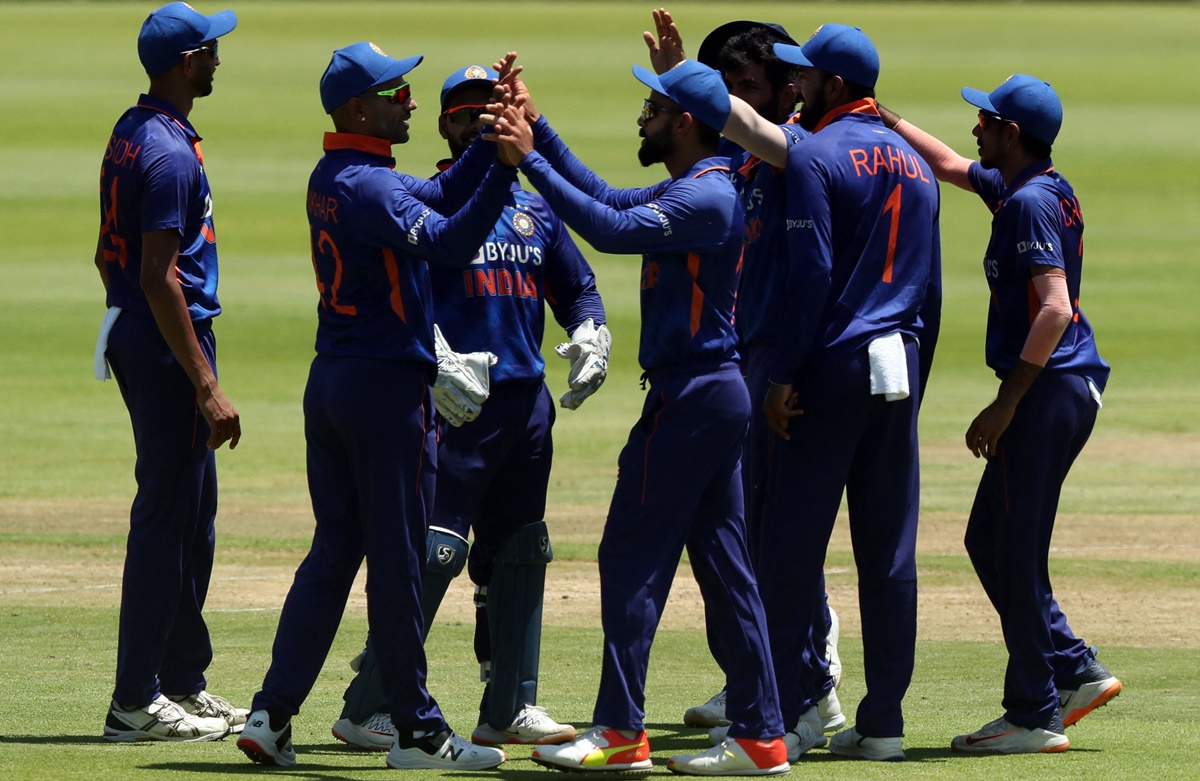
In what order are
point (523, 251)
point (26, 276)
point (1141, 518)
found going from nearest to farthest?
point (523, 251) < point (1141, 518) < point (26, 276)

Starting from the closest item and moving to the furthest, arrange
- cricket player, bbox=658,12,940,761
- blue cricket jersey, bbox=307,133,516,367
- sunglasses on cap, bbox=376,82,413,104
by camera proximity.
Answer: blue cricket jersey, bbox=307,133,516,367, sunglasses on cap, bbox=376,82,413,104, cricket player, bbox=658,12,940,761

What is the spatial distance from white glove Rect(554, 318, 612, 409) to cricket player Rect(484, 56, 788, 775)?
0.60 meters

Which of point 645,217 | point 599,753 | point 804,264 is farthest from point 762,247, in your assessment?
point 599,753

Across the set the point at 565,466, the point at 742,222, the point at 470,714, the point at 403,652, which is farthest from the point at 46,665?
the point at 565,466

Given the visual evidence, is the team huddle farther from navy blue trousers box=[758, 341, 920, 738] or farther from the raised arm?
the raised arm

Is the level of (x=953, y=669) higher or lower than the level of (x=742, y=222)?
lower

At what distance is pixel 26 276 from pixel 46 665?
62.7ft

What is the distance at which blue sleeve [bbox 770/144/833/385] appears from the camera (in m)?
6.59

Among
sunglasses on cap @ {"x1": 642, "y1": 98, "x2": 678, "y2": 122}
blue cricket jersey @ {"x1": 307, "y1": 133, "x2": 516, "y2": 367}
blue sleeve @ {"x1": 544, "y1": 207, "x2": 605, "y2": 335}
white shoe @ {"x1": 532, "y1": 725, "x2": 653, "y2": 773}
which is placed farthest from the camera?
blue sleeve @ {"x1": 544, "y1": 207, "x2": 605, "y2": 335}

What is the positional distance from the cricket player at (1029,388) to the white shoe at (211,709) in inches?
105

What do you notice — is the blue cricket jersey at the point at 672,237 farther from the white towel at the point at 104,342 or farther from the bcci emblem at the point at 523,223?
the white towel at the point at 104,342

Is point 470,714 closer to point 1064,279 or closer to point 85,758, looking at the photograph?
point 85,758

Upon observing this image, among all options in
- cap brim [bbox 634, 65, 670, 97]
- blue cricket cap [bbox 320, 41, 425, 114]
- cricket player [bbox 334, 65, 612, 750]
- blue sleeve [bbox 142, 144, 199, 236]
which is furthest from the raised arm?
blue sleeve [bbox 142, 144, 199, 236]

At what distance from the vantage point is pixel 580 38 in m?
55.8
